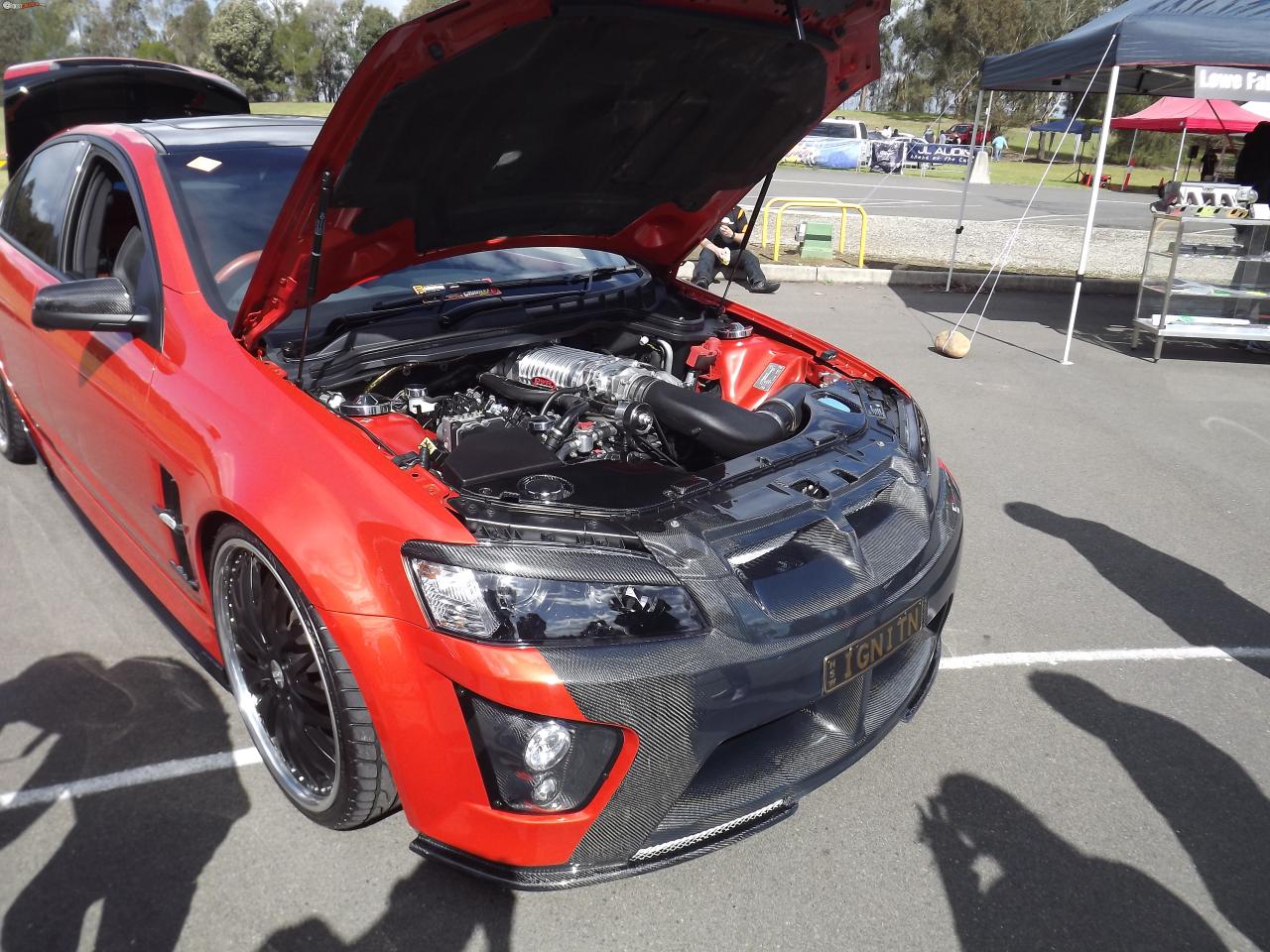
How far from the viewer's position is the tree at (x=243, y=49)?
59.2 m

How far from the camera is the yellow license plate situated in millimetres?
2078

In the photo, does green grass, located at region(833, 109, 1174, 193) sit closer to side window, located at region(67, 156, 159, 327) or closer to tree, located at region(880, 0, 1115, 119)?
tree, located at region(880, 0, 1115, 119)

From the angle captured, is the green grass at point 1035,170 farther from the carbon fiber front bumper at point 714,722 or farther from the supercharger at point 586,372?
the carbon fiber front bumper at point 714,722

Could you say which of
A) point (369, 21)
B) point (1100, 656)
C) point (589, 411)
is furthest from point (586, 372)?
A: point (369, 21)

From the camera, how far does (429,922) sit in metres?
2.08

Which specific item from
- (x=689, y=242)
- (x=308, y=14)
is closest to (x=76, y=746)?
(x=689, y=242)

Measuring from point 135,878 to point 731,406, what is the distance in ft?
6.55

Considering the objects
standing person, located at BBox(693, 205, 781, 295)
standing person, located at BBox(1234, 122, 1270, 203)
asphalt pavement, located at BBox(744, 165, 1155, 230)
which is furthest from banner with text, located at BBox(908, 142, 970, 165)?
standing person, located at BBox(693, 205, 781, 295)

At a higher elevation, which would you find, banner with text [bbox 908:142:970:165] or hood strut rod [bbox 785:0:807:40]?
hood strut rod [bbox 785:0:807:40]

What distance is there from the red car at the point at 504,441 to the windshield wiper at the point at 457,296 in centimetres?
2

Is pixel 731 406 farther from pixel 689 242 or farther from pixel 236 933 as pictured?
pixel 236 933

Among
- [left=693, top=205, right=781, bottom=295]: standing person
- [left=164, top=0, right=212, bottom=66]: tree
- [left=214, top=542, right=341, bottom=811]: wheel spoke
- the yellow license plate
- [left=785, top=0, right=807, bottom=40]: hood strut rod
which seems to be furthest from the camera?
[left=164, top=0, right=212, bottom=66]: tree

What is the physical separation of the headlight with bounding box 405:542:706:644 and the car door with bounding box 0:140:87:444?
2.16 metres

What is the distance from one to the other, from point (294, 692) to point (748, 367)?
2.08 meters
